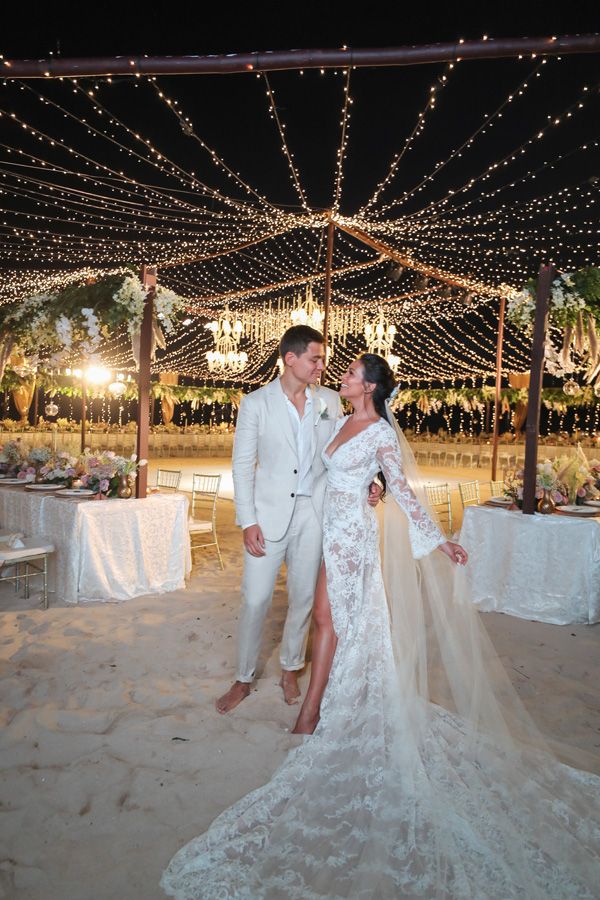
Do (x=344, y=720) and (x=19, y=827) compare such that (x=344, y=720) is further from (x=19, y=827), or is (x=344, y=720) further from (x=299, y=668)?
(x=19, y=827)

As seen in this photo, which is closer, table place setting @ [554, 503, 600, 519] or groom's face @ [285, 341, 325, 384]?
groom's face @ [285, 341, 325, 384]

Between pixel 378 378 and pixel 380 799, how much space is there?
1.78 meters

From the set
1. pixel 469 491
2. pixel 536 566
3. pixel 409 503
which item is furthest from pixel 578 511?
pixel 409 503

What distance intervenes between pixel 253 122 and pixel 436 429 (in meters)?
18.3

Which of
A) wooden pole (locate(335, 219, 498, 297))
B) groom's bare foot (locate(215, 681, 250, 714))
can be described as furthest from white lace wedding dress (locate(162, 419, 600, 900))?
wooden pole (locate(335, 219, 498, 297))

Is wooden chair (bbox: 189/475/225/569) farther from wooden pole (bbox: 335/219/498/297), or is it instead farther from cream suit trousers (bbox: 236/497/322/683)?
wooden pole (bbox: 335/219/498/297)

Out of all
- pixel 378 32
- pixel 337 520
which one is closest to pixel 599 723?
pixel 337 520

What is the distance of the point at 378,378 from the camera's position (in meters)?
2.94

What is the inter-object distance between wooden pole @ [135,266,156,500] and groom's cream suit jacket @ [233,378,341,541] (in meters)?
2.29

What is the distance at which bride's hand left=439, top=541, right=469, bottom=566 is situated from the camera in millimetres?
2572

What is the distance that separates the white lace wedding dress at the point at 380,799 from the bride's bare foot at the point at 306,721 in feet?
0.74

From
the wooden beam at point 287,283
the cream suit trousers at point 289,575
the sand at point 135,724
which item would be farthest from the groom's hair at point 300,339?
the wooden beam at point 287,283

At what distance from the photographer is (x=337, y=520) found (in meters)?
2.94

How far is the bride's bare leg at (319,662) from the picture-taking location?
2.81 meters
